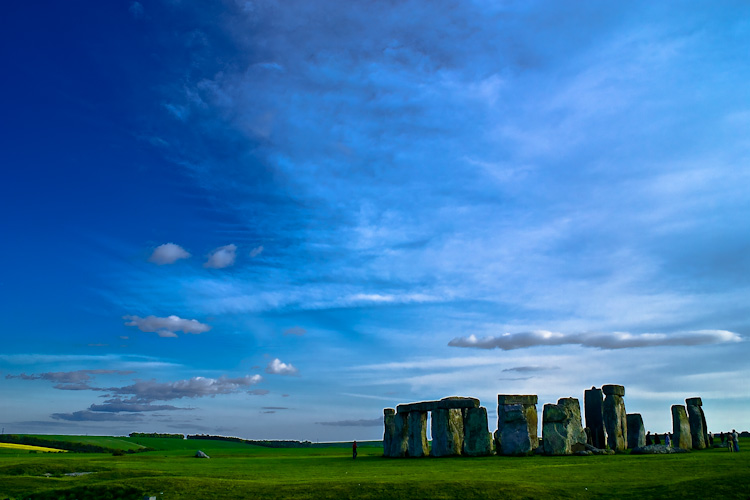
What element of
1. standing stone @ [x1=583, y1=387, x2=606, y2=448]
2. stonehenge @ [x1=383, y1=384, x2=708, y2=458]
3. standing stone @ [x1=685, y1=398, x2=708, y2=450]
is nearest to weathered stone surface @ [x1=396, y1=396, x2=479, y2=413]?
stonehenge @ [x1=383, y1=384, x2=708, y2=458]

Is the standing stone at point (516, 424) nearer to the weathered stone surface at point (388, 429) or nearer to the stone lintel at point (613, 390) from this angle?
the stone lintel at point (613, 390)

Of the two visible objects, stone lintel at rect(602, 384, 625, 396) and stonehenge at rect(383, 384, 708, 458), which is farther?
stone lintel at rect(602, 384, 625, 396)

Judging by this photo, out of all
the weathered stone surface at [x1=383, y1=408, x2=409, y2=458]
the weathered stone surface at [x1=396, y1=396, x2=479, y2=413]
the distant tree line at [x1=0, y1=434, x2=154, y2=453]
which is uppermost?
the weathered stone surface at [x1=396, y1=396, x2=479, y2=413]

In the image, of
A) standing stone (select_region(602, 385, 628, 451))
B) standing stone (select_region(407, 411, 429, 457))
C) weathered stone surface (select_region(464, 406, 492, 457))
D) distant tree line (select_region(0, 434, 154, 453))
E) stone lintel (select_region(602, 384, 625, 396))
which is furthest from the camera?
distant tree line (select_region(0, 434, 154, 453))

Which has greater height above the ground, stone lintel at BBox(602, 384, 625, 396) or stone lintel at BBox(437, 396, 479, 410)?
stone lintel at BBox(602, 384, 625, 396)

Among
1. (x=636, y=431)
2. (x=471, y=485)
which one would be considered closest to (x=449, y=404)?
(x=636, y=431)

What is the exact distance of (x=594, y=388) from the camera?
40.7 metres

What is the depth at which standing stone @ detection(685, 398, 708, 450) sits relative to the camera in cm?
3756

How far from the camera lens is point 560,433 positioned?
Result: 34500 millimetres

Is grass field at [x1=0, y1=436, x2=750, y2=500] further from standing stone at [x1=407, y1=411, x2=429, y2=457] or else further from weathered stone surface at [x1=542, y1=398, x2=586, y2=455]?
standing stone at [x1=407, y1=411, x2=429, y2=457]

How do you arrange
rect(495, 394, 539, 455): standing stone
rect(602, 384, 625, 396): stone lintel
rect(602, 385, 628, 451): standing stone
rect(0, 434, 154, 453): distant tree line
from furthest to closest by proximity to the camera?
rect(0, 434, 154, 453): distant tree line
rect(602, 384, 625, 396): stone lintel
rect(602, 385, 628, 451): standing stone
rect(495, 394, 539, 455): standing stone

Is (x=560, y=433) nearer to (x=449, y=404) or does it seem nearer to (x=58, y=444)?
(x=449, y=404)

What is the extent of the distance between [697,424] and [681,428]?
2.21 m

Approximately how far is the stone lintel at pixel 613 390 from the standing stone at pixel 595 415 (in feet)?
2.81
